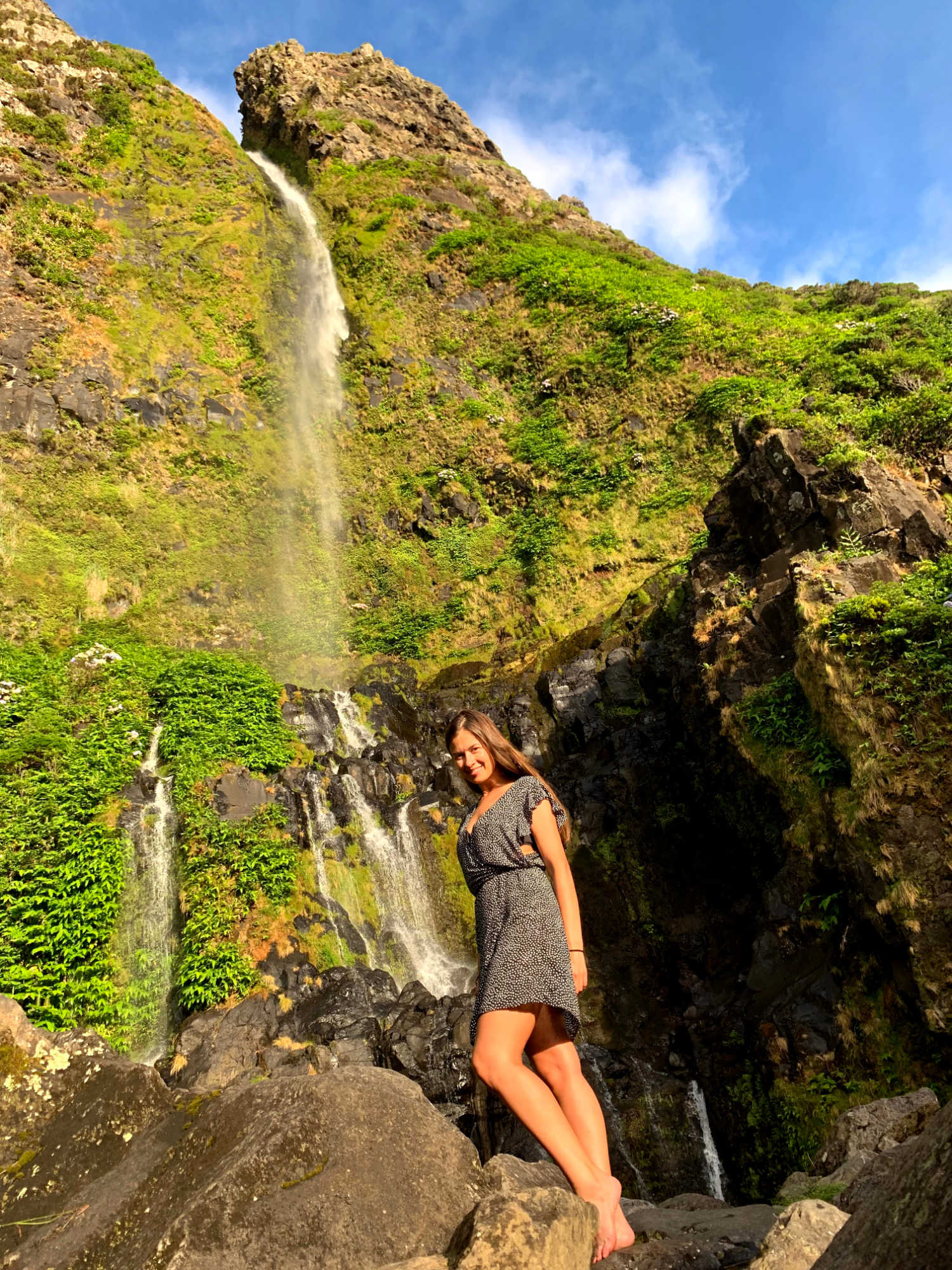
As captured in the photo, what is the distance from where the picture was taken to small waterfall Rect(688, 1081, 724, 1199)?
7.48 metres

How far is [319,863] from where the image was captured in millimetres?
11844

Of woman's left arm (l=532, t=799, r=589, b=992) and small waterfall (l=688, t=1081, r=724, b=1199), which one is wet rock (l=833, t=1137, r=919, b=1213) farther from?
small waterfall (l=688, t=1081, r=724, b=1199)

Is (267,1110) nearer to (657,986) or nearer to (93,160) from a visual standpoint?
(657,986)

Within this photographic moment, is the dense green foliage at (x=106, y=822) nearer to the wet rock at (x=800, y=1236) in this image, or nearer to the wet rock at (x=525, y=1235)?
the wet rock at (x=525, y=1235)

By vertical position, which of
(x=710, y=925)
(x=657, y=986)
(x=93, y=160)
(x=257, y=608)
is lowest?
(x=657, y=986)

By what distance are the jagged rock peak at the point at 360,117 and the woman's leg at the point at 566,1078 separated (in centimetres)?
3760

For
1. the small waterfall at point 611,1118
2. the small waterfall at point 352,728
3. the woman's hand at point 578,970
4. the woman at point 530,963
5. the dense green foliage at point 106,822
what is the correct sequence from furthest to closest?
the small waterfall at point 352,728 < the dense green foliage at point 106,822 < the small waterfall at point 611,1118 < the woman's hand at point 578,970 < the woman at point 530,963

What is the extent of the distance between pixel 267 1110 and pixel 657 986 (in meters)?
9.43

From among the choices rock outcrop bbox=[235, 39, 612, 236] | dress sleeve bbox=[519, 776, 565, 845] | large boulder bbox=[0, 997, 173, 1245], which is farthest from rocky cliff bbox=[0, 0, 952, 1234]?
rock outcrop bbox=[235, 39, 612, 236]

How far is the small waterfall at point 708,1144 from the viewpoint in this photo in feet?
24.5

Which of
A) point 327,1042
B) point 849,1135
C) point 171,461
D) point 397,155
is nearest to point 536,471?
point 171,461

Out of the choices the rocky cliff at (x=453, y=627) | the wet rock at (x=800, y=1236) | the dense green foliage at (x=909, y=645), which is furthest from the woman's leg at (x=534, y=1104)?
the dense green foliage at (x=909, y=645)

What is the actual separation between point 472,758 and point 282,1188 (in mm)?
1750

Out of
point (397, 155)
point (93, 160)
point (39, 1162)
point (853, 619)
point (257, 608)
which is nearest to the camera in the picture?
point (39, 1162)
